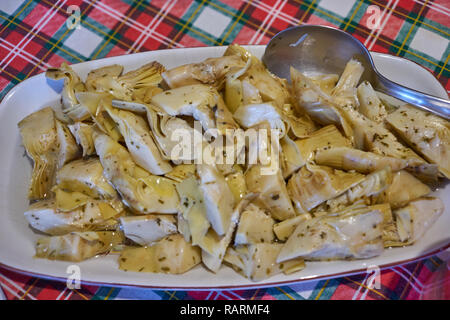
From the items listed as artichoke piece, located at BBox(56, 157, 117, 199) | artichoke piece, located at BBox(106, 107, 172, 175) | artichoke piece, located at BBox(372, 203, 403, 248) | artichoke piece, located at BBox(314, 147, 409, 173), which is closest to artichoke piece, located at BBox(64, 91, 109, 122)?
artichoke piece, located at BBox(106, 107, 172, 175)

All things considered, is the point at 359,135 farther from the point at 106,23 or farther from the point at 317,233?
the point at 106,23

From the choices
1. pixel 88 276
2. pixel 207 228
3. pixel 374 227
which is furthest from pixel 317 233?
pixel 88 276

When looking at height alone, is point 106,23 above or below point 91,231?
above

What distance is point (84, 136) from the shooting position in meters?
1.65

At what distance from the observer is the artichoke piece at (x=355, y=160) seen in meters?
1.52

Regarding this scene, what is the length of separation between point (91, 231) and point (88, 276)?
0.57ft

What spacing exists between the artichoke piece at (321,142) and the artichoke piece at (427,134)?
0.24 metres

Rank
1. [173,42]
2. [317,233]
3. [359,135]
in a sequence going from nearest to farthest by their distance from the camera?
[317,233] → [359,135] → [173,42]

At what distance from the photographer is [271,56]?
1911 millimetres

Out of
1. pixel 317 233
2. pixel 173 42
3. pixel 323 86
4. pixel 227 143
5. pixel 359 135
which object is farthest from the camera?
pixel 173 42

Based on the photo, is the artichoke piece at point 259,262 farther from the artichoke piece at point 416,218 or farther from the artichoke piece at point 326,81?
the artichoke piece at point 326,81

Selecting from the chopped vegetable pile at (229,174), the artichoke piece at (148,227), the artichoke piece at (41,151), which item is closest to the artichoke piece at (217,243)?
the chopped vegetable pile at (229,174)

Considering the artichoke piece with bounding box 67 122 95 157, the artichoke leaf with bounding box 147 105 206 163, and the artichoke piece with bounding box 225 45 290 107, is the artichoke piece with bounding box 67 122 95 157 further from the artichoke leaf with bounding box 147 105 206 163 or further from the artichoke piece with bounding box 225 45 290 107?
the artichoke piece with bounding box 225 45 290 107

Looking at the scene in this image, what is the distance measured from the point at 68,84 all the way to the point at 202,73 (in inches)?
23.7
